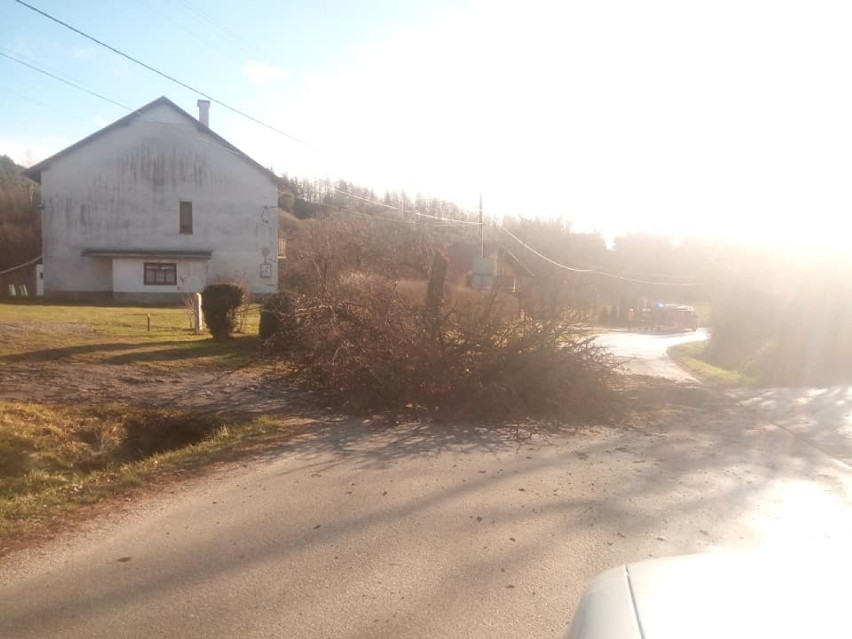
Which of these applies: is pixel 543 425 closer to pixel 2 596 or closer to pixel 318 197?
pixel 2 596

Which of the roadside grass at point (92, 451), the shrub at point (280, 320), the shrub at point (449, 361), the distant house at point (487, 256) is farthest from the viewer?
the distant house at point (487, 256)

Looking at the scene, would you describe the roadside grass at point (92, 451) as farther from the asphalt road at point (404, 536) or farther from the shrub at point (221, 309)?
the shrub at point (221, 309)

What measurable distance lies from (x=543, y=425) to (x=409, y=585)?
21.5 ft

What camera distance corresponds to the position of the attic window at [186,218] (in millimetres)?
41125

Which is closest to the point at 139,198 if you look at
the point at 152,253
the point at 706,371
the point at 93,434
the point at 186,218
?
the point at 186,218

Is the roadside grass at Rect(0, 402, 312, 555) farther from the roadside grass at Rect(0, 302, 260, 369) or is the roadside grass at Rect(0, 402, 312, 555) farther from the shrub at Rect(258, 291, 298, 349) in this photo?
the roadside grass at Rect(0, 302, 260, 369)

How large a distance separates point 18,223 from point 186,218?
850 inches

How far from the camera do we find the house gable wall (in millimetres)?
39719

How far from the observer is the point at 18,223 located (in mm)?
55000

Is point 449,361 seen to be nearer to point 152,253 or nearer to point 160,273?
point 152,253

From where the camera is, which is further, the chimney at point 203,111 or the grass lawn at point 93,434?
the chimney at point 203,111

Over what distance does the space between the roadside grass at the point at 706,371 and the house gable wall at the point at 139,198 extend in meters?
23.0

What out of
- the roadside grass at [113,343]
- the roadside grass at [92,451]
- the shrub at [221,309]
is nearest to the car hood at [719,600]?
the roadside grass at [92,451]

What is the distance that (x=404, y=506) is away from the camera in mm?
6547
